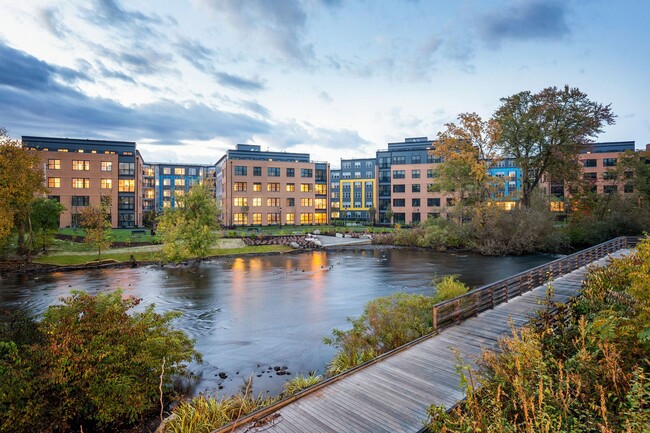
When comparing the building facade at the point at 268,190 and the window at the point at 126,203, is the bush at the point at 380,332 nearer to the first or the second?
the building facade at the point at 268,190

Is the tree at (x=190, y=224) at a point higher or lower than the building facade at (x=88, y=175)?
lower

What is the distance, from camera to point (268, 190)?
86125mm

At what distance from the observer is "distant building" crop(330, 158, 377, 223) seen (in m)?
126

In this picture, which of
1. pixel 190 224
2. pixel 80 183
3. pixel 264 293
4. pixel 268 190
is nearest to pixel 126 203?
pixel 80 183

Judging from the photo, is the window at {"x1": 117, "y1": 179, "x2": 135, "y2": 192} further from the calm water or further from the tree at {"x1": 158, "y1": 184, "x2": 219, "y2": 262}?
the tree at {"x1": 158, "y1": 184, "x2": 219, "y2": 262}

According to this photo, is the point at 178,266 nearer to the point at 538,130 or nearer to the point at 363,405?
the point at 363,405

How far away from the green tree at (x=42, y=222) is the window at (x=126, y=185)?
1559 inches

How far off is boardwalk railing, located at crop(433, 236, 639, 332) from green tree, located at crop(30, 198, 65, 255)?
41.2 meters

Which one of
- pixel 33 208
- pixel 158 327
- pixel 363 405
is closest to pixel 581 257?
pixel 363 405

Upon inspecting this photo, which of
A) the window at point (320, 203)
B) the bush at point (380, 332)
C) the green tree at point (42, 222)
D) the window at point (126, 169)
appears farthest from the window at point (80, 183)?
the bush at point (380, 332)

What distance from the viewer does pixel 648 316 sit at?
7789mm

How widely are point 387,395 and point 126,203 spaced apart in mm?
82038

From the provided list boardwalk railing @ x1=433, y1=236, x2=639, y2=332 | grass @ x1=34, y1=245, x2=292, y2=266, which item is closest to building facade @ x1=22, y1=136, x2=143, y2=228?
grass @ x1=34, y1=245, x2=292, y2=266

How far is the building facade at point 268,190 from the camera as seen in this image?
83.7m
